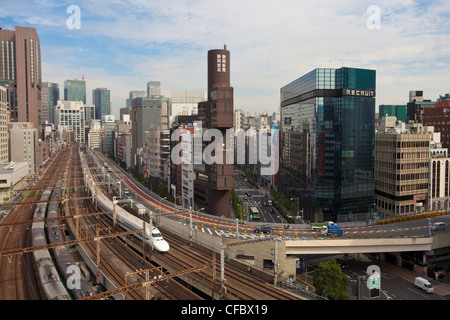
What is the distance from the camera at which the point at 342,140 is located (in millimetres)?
74125

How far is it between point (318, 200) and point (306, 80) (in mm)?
26517

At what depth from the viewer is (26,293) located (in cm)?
3422

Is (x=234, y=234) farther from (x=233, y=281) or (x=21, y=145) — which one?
(x=21, y=145)

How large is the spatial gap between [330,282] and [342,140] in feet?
131

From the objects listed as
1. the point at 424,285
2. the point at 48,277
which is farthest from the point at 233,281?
the point at 424,285

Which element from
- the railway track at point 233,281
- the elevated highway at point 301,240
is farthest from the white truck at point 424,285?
the railway track at point 233,281

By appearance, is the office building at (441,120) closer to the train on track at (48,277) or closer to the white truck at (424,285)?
the white truck at (424,285)

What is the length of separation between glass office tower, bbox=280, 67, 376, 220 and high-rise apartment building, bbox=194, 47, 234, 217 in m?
18.2

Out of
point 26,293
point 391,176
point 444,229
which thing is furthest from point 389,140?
point 26,293

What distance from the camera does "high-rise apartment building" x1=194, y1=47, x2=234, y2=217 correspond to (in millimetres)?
70500

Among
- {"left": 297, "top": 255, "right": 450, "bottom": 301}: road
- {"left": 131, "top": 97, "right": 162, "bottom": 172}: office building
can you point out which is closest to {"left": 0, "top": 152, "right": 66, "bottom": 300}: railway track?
{"left": 297, "top": 255, "right": 450, "bottom": 301}: road

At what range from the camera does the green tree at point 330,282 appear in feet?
129

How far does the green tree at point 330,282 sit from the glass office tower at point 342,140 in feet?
115

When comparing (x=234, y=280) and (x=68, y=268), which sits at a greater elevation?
(x=234, y=280)
